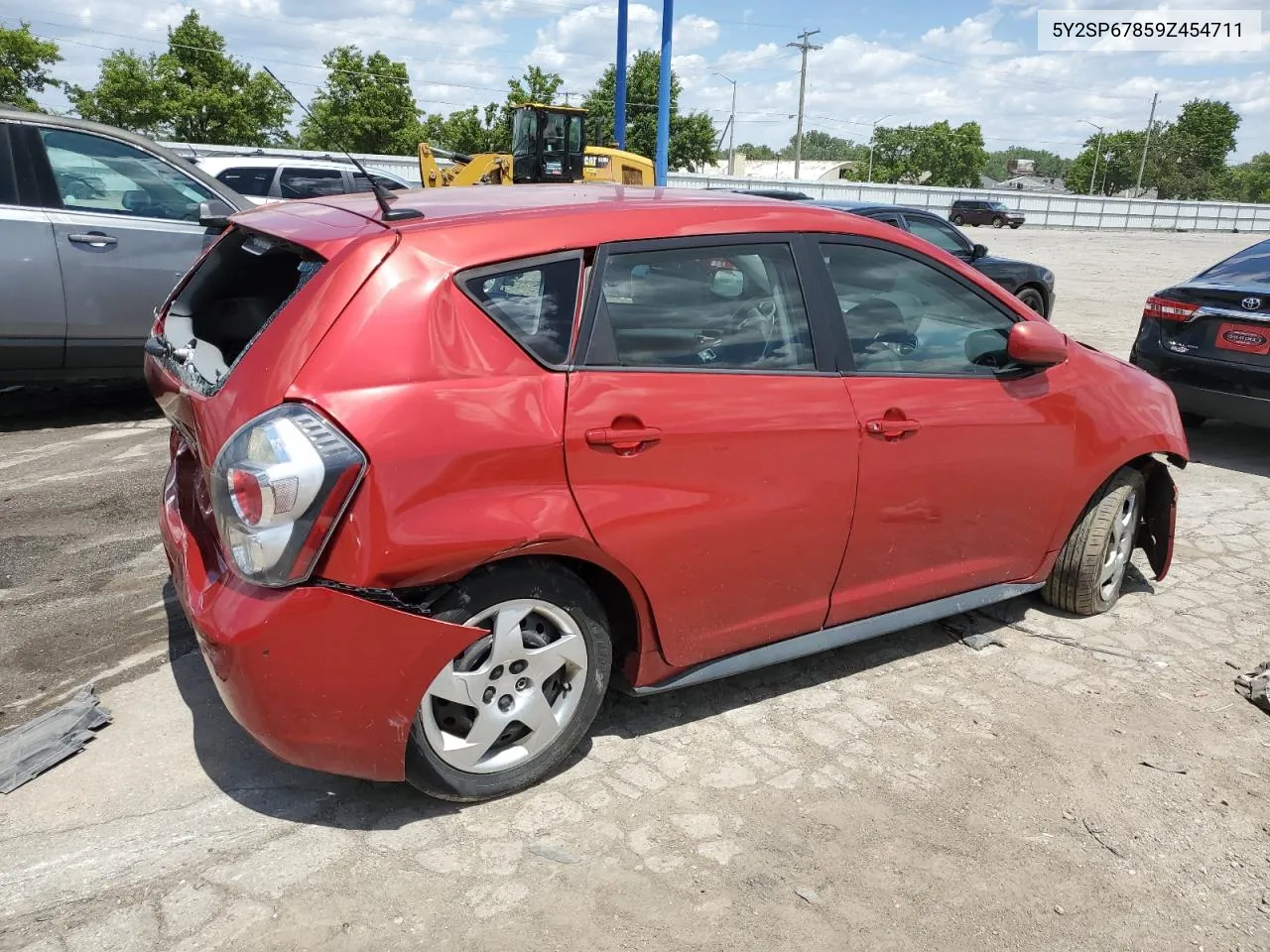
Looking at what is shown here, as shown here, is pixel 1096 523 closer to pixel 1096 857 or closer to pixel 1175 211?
pixel 1096 857

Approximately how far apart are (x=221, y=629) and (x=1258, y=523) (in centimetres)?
568

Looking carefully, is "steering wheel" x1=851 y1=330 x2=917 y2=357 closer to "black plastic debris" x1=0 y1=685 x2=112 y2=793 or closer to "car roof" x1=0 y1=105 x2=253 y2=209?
"black plastic debris" x1=0 y1=685 x2=112 y2=793

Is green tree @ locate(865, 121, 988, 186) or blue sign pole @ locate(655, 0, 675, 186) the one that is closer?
blue sign pole @ locate(655, 0, 675, 186)

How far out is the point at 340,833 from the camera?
8.85 feet

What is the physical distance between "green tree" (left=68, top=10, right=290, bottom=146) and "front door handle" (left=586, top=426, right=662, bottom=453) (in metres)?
45.0

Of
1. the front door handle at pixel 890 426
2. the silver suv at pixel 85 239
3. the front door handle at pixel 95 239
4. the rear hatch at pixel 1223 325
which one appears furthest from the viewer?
the rear hatch at pixel 1223 325

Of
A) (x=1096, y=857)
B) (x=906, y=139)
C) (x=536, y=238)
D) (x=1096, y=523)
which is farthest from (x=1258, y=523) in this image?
(x=906, y=139)

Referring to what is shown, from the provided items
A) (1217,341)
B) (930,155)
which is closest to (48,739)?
(1217,341)

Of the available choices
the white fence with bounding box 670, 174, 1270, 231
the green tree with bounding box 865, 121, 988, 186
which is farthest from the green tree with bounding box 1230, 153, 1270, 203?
the white fence with bounding box 670, 174, 1270, 231

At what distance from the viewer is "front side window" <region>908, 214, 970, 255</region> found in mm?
10750

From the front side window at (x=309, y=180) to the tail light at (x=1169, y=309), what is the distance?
8.94 m

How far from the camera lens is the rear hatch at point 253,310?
2.48m

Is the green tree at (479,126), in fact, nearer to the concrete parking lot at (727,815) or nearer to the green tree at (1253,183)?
the concrete parking lot at (727,815)

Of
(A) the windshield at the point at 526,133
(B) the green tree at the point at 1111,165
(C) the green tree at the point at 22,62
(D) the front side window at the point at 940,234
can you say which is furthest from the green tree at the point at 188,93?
(B) the green tree at the point at 1111,165
